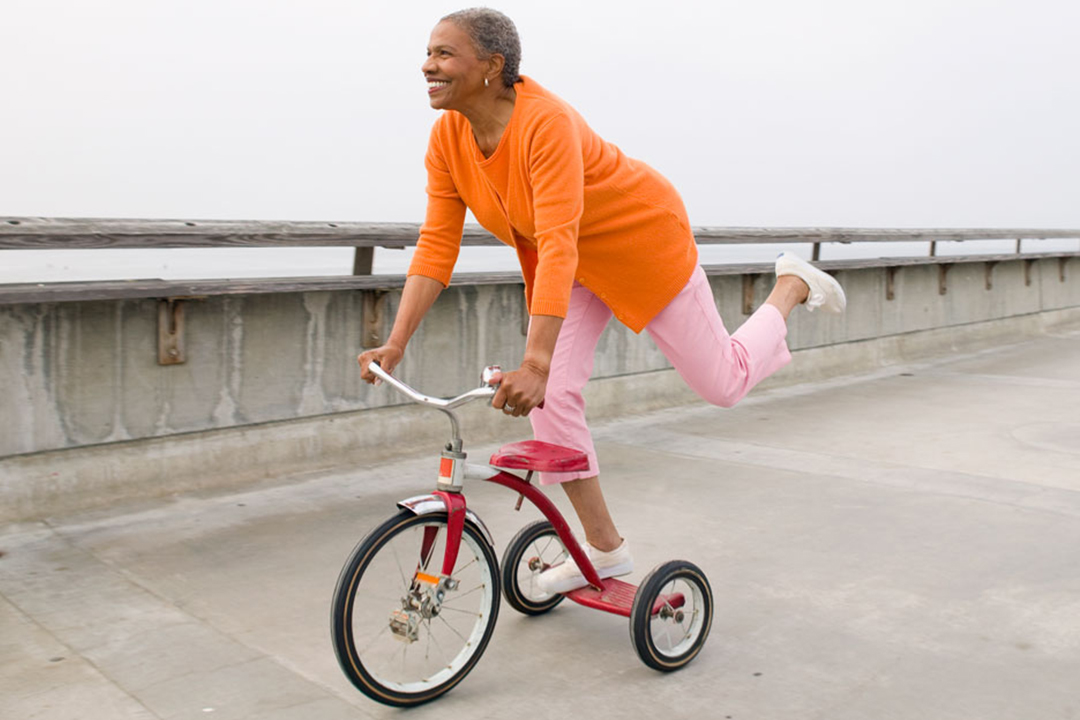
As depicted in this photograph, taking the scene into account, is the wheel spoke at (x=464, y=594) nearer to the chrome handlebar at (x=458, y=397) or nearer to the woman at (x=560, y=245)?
the woman at (x=560, y=245)

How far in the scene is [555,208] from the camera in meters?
3.47

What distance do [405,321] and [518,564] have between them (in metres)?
1.01

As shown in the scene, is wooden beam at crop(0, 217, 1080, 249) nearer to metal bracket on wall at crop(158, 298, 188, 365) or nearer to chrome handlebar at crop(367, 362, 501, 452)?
metal bracket on wall at crop(158, 298, 188, 365)

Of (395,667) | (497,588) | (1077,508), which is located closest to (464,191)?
(497,588)

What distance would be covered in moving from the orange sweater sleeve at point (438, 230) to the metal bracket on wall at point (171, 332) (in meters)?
2.30

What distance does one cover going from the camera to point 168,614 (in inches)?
164

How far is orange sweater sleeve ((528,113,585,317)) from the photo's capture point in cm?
343

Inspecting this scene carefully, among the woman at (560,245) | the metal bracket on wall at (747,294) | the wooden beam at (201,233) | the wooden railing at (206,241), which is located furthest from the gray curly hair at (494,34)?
the metal bracket on wall at (747,294)

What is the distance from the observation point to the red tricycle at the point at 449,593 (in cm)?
325

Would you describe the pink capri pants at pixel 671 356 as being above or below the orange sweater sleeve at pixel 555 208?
below

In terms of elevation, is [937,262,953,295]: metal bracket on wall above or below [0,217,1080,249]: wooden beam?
below

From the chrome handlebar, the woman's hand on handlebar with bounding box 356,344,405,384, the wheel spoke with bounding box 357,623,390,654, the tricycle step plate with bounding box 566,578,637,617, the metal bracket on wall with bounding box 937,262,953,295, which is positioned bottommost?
the wheel spoke with bounding box 357,623,390,654

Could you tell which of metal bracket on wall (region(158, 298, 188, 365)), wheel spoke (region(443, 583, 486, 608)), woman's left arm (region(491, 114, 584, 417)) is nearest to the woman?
woman's left arm (region(491, 114, 584, 417))

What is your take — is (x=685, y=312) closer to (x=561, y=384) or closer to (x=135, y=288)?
(x=561, y=384)
